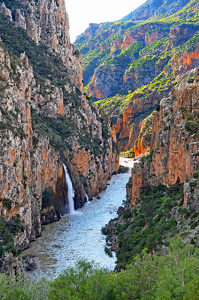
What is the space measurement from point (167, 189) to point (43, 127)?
33454 millimetres

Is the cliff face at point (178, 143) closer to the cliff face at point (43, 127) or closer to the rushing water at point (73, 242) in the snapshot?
the rushing water at point (73, 242)

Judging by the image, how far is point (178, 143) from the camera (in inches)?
1507

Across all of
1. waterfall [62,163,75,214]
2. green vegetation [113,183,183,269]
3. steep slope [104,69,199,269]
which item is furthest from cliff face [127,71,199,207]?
waterfall [62,163,75,214]

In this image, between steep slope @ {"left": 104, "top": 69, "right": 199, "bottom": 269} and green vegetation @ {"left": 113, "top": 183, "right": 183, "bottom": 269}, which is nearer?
steep slope @ {"left": 104, "top": 69, "right": 199, "bottom": 269}

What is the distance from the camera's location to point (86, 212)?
6388 cm

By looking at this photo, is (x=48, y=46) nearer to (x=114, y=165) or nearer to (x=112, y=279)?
(x=114, y=165)

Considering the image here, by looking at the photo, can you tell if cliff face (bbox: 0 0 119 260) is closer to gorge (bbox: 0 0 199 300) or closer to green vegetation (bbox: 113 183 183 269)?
gorge (bbox: 0 0 199 300)

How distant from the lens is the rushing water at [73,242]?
1505 inches

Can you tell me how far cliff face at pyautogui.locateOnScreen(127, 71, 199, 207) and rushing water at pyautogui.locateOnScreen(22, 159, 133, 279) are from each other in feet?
39.5

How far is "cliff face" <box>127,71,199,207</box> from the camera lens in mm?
34256

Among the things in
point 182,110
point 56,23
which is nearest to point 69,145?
point 182,110

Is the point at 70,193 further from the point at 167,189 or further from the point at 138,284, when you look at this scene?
the point at 138,284

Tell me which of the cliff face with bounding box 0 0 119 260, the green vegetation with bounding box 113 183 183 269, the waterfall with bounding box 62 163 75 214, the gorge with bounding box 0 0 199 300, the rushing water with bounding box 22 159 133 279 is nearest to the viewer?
the gorge with bounding box 0 0 199 300

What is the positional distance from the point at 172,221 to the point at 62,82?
207 feet
